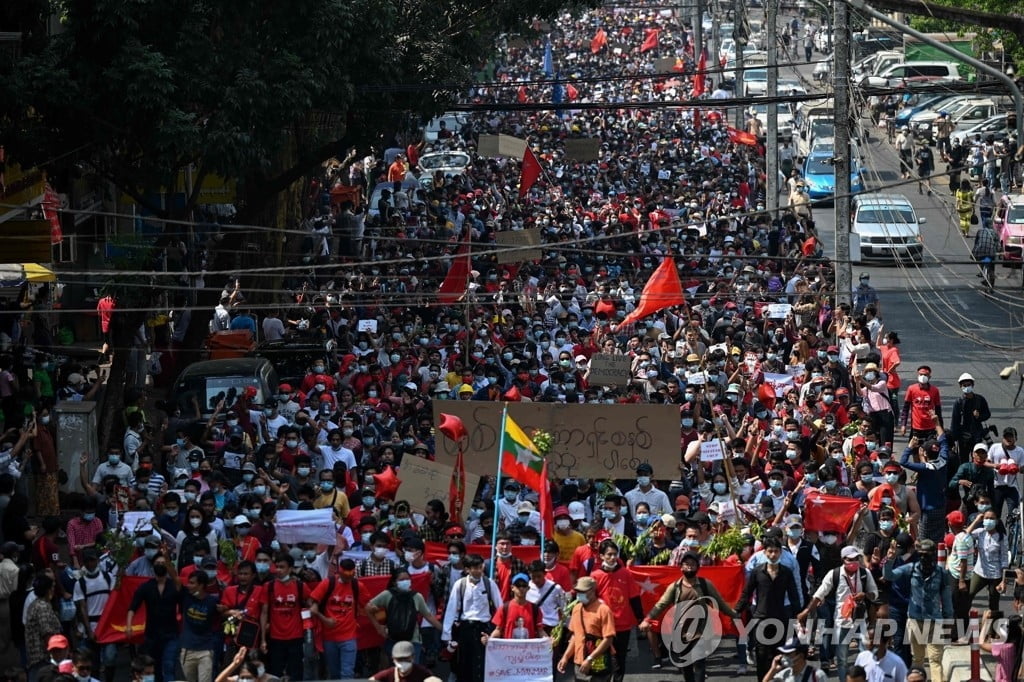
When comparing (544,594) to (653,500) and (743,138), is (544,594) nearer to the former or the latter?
(653,500)

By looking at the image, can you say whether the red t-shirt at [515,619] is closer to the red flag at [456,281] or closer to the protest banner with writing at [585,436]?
the protest banner with writing at [585,436]

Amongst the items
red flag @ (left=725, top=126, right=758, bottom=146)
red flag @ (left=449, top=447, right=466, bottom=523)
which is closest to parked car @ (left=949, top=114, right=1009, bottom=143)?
red flag @ (left=725, top=126, right=758, bottom=146)

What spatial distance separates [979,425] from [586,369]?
5.61m

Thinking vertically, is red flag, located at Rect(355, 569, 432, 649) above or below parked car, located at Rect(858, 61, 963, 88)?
below

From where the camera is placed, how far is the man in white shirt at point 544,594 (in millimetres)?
15133

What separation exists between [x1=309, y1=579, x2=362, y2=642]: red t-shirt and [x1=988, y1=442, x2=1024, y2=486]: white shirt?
702cm

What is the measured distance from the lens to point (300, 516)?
16344mm

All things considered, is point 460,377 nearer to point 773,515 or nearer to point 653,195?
point 773,515

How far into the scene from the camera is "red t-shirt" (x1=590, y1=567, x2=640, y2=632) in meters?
15.4

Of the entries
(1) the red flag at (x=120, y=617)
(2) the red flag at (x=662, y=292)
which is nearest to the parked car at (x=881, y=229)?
(2) the red flag at (x=662, y=292)

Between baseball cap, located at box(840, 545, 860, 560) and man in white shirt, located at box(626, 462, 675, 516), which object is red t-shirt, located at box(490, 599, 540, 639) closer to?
baseball cap, located at box(840, 545, 860, 560)

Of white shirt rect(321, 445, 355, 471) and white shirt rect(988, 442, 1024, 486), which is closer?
white shirt rect(988, 442, 1024, 486)

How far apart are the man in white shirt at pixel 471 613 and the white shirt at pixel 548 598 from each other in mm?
291

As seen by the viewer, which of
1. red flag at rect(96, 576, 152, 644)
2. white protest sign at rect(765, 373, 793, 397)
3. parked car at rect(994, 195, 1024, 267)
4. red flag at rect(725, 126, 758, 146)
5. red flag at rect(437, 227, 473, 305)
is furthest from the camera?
red flag at rect(725, 126, 758, 146)
